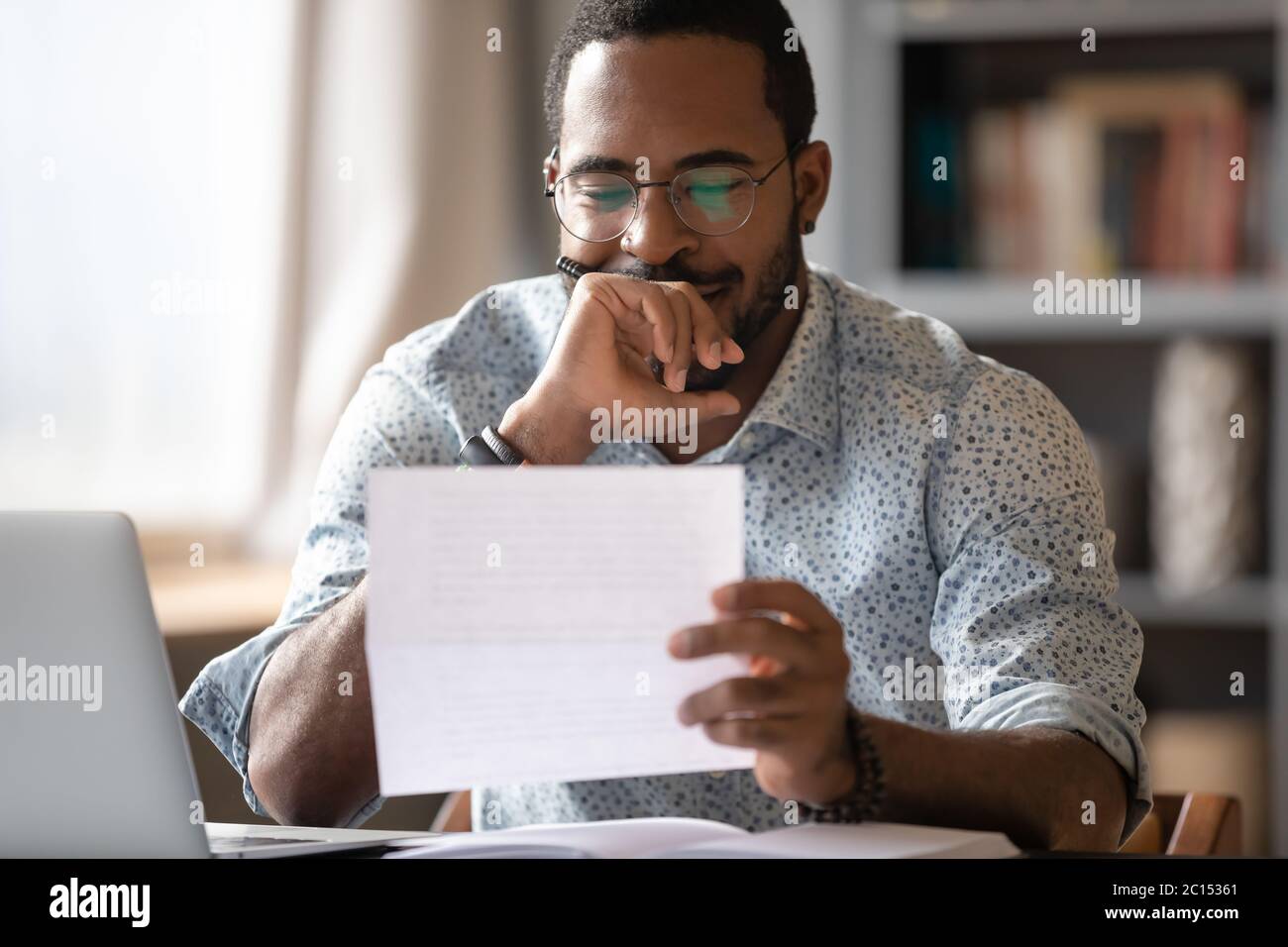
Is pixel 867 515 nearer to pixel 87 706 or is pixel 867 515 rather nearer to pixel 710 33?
pixel 710 33

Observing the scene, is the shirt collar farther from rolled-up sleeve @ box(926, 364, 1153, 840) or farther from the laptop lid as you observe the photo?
the laptop lid

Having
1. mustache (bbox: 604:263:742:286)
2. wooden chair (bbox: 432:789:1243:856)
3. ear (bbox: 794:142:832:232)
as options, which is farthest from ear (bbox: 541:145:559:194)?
wooden chair (bbox: 432:789:1243:856)

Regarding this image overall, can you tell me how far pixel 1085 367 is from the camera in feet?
7.81

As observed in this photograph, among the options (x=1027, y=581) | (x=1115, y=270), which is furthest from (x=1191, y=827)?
(x=1115, y=270)

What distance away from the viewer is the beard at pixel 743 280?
1238 mm

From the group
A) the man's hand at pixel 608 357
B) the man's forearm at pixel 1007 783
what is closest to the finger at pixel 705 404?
the man's hand at pixel 608 357

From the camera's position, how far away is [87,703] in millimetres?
705

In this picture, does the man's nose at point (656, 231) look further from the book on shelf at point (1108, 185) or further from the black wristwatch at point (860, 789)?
the book on shelf at point (1108, 185)

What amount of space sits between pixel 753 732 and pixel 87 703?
0.34 metres

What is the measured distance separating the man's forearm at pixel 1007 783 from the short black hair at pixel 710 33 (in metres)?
0.67
